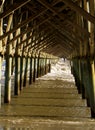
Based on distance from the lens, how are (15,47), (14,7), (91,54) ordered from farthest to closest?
(15,47), (91,54), (14,7)

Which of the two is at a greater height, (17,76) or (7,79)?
(17,76)

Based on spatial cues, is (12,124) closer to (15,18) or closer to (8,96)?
(8,96)

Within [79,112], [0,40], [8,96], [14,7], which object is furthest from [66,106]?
[14,7]

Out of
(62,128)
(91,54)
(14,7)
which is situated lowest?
(62,128)

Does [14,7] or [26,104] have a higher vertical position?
[14,7]

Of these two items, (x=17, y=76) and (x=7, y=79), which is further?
(x=17, y=76)

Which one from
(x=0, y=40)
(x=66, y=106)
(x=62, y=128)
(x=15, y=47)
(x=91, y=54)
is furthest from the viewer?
(x=15, y=47)

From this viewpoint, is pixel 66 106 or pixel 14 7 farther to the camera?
pixel 66 106

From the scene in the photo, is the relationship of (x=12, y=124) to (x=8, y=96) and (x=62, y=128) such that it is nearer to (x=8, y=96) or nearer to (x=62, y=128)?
(x=62, y=128)

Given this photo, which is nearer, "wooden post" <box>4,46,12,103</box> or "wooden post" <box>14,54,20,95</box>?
"wooden post" <box>4,46,12,103</box>

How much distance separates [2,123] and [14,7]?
2.34 m

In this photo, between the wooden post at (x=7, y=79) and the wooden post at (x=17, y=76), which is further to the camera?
the wooden post at (x=17, y=76)

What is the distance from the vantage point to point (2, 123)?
21.7ft

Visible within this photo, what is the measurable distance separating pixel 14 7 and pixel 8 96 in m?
3.48
